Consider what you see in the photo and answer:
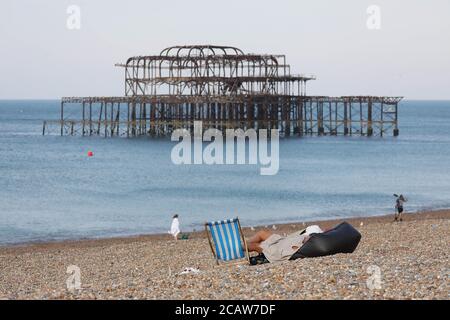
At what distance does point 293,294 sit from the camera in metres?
8.66

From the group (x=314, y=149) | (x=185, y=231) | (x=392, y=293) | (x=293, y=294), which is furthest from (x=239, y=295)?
(x=314, y=149)

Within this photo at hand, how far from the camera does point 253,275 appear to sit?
986cm

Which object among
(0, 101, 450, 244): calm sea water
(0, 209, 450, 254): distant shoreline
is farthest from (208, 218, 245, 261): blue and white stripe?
(0, 101, 450, 244): calm sea water

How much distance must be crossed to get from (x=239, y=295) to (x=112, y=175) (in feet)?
112

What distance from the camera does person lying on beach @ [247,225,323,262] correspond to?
1120 centimetres

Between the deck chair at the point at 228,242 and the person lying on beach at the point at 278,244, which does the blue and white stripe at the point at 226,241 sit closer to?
the deck chair at the point at 228,242

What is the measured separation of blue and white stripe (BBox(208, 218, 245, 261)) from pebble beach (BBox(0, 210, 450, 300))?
26 centimetres

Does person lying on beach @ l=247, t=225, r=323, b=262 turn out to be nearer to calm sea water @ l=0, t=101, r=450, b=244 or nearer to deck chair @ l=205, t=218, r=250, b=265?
deck chair @ l=205, t=218, r=250, b=265

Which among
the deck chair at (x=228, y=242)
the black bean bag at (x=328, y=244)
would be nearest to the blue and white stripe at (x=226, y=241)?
the deck chair at (x=228, y=242)

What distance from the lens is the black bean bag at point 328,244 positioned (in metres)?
11.1

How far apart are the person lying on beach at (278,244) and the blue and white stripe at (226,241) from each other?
0.92ft

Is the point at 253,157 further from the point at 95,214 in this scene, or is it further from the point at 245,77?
the point at 95,214

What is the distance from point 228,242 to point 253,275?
1.77 metres

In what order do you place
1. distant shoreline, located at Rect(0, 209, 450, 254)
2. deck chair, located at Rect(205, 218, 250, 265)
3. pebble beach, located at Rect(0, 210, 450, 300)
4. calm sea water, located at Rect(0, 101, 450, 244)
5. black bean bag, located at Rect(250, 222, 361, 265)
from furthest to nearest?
calm sea water, located at Rect(0, 101, 450, 244) → distant shoreline, located at Rect(0, 209, 450, 254) → deck chair, located at Rect(205, 218, 250, 265) → black bean bag, located at Rect(250, 222, 361, 265) → pebble beach, located at Rect(0, 210, 450, 300)
